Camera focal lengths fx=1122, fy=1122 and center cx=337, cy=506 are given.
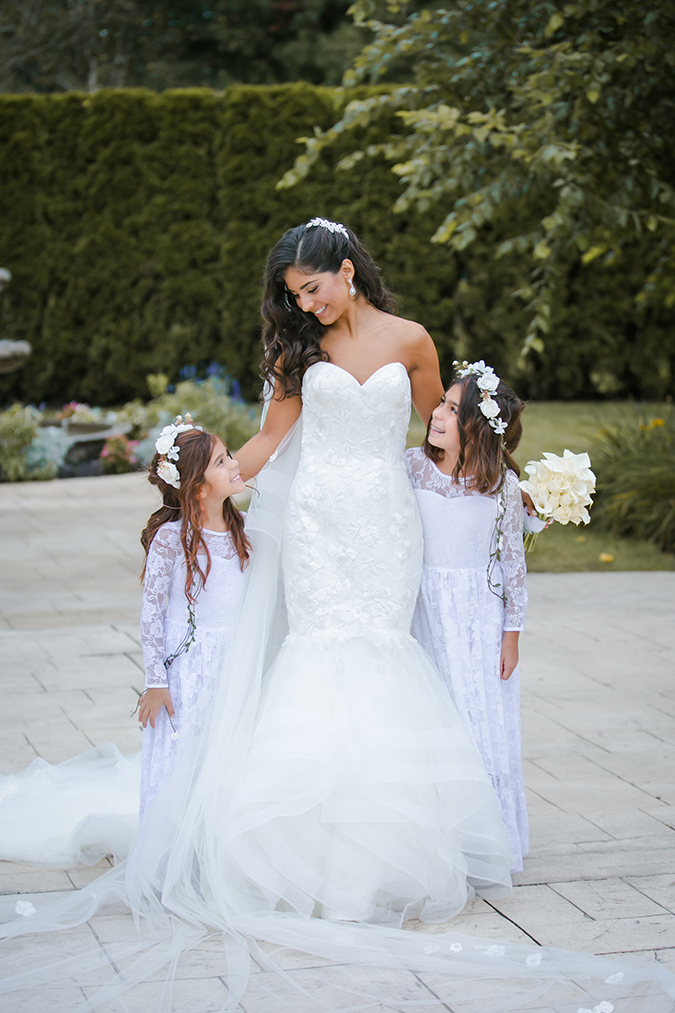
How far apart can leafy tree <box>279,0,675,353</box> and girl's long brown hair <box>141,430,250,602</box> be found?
3.30 meters

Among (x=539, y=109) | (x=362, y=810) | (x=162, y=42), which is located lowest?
(x=362, y=810)

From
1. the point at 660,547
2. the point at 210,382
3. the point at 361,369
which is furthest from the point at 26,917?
the point at 210,382

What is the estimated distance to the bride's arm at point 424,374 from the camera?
3035 millimetres

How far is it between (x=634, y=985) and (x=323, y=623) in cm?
111

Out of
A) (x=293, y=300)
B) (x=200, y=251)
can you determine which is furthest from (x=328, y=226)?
(x=200, y=251)

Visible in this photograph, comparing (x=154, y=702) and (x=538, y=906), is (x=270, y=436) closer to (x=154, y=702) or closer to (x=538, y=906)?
(x=154, y=702)

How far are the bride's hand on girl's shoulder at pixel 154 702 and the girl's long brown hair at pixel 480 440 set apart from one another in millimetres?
940

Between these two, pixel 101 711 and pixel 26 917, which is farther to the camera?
pixel 101 711

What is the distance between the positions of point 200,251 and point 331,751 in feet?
33.3

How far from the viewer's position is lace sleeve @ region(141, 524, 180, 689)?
9.39ft

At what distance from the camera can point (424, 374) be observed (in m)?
3.07

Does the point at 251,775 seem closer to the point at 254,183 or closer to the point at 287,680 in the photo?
the point at 287,680

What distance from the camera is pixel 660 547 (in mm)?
7055

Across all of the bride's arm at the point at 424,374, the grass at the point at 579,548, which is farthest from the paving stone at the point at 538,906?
the grass at the point at 579,548
